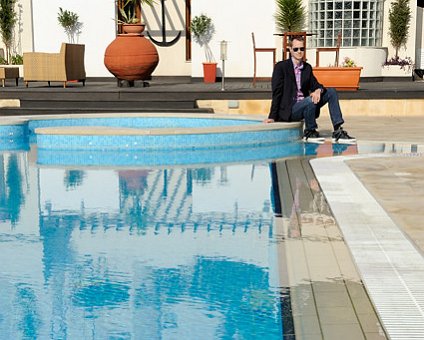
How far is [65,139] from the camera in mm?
9914

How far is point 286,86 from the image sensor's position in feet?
32.6

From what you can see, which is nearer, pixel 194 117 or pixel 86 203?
pixel 86 203

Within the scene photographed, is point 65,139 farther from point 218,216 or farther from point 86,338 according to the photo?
point 86,338

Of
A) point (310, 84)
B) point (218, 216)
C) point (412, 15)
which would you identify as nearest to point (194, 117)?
point (310, 84)

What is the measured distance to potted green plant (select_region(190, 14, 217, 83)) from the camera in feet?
57.6

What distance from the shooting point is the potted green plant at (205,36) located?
17562 millimetres

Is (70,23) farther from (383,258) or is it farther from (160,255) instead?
(383,258)

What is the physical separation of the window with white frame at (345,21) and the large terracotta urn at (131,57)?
3725mm

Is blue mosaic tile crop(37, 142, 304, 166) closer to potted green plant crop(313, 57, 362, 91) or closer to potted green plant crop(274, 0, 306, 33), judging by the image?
potted green plant crop(313, 57, 362, 91)

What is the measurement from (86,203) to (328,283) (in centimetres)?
313

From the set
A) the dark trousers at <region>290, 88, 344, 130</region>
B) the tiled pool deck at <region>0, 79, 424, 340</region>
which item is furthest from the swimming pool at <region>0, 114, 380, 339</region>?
the dark trousers at <region>290, 88, 344, 130</region>

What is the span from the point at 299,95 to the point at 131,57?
597 centimetres

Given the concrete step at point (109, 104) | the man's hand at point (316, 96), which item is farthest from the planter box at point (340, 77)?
the man's hand at point (316, 96)

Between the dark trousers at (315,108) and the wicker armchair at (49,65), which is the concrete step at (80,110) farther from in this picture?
the dark trousers at (315,108)
